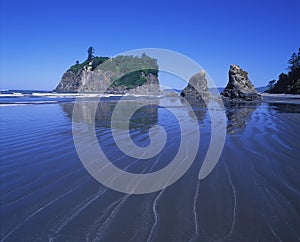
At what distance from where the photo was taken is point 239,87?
133ft

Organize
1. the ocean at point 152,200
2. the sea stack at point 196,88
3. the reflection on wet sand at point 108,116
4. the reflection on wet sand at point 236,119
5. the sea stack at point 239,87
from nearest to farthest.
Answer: the ocean at point 152,200
the reflection on wet sand at point 236,119
the reflection on wet sand at point 108,116
the sea stack at point 239,87
the sea stack at point 196,88

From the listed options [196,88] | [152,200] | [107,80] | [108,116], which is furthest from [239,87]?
[107,80]

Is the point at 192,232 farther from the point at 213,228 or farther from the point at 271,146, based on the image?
the point at 271,146

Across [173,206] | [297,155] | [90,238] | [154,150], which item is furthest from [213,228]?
[297,155]

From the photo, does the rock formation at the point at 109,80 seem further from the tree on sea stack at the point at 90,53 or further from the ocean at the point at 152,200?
the ocean at the point at 152,200

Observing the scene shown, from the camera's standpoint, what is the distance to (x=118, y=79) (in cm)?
10119

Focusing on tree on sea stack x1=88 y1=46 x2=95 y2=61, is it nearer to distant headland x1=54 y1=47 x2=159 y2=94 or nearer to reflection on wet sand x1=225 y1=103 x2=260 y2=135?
distant headland x1=54 y1=47 x2=159 y2=94

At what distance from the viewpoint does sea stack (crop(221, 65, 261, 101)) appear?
3916 centimetres

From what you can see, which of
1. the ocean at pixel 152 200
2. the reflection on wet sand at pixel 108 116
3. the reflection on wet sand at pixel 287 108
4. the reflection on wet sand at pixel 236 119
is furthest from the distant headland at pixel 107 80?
the ocean at pixel 152 200

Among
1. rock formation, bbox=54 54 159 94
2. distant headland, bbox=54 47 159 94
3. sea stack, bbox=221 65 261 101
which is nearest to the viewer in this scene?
sea stack, bbox=221 65 261 101

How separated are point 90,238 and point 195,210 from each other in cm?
149

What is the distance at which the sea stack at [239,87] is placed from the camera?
39156mm

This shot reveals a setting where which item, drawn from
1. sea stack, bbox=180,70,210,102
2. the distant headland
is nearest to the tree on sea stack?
the distant headland

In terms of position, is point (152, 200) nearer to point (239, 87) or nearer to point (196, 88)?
point (239, 87)
